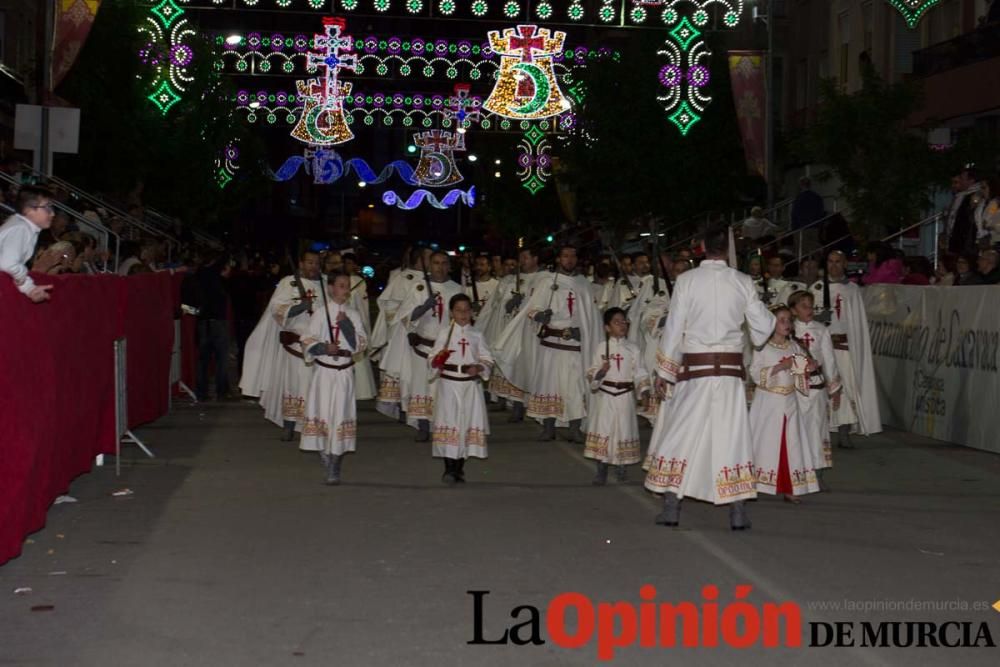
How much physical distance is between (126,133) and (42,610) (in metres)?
28.9

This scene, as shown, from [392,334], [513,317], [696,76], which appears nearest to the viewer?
[513,317]

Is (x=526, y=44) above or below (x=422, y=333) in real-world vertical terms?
above

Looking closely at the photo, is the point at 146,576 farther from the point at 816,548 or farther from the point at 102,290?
the point at 102,290

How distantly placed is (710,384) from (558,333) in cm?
650

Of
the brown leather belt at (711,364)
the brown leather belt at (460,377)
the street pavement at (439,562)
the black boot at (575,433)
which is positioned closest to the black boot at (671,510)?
the street pavement at (439,562)

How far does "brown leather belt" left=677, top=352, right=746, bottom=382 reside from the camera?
1077 centimetres

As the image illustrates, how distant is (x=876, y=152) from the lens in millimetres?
25969

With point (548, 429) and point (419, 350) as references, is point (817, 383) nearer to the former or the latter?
point (548, 429)

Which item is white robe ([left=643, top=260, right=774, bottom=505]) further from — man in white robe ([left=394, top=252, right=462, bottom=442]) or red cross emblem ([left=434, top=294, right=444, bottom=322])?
red cross emblem ([left=434, top=294, right=444, bottom=322])

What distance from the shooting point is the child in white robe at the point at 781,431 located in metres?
12.1

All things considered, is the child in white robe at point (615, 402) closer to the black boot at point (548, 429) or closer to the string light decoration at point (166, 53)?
the black boot at point (548, 429)

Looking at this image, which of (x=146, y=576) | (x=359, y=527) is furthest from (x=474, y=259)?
(x=146, y=576)

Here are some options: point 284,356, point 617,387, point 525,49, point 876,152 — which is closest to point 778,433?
point 617,387

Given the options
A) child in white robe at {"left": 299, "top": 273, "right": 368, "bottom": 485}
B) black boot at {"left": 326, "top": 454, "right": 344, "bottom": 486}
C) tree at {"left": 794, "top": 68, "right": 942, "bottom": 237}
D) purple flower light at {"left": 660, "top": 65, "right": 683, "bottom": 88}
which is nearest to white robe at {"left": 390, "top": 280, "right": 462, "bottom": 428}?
child in white robe at {"left": 299, "top": 273, "right": 368, "bottom": 485}
